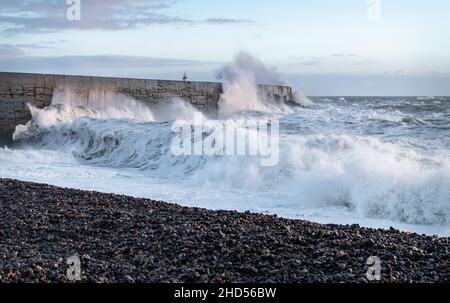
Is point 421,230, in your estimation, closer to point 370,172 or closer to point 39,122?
point 370,172

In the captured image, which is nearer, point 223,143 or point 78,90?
point 223,143

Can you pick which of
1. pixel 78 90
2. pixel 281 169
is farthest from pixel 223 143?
pixel 78 90

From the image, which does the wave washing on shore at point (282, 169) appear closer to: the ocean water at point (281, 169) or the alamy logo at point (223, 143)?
the ocean water at point (281, 169)

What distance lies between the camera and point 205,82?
89.0ft

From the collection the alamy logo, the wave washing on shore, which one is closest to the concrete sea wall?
the wave washing on shore

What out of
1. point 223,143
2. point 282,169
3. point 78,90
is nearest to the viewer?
point 282,169

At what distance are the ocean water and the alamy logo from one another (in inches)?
10.1

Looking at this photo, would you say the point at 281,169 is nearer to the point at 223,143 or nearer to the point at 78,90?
the point at 223,143

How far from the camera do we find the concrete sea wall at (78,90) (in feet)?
63.1

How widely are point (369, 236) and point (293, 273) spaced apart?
1619 mm

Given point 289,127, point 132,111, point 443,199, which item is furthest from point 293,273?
point 132,111

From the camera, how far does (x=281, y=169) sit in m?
11.1

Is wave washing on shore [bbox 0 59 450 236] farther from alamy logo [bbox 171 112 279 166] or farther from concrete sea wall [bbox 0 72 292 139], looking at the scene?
concrete sea wall [bbox 0 72 292 139]

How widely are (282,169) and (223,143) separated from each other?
296cm
